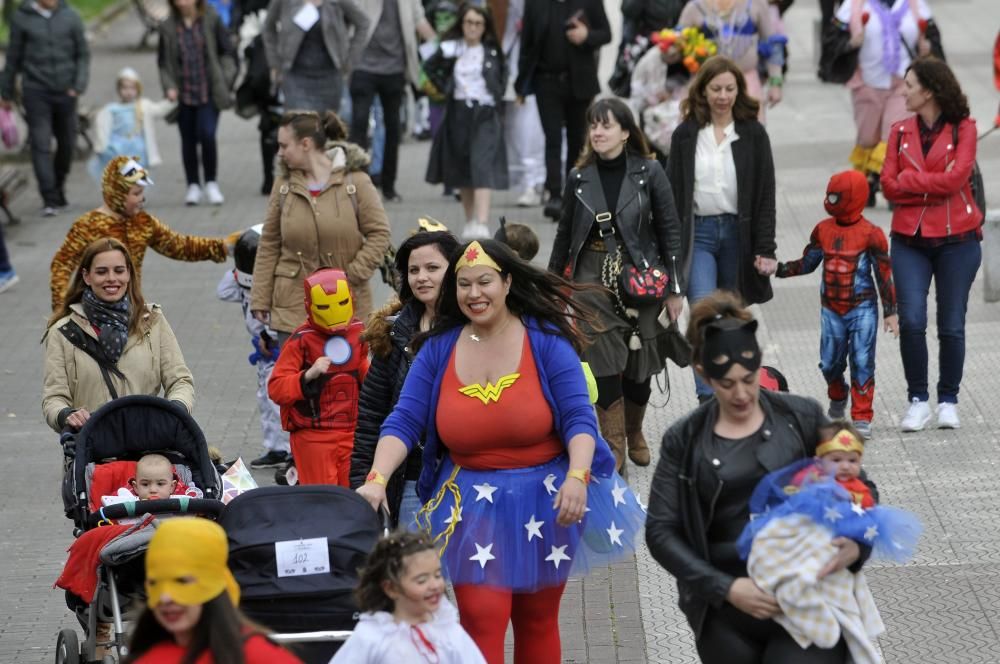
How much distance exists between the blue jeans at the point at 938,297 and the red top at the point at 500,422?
4.42m

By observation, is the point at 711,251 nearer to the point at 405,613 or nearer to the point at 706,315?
the point at 706,315

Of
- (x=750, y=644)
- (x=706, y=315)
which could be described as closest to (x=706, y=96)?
(x=706, y=315)

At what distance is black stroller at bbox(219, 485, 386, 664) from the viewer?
598 centimetres

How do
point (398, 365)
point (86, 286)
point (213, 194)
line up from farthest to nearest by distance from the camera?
point (213, 194), point (86, 286), point (398, 365)

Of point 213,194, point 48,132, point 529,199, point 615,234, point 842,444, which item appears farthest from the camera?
point 213,194

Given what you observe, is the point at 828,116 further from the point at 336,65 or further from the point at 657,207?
the point at 657,207

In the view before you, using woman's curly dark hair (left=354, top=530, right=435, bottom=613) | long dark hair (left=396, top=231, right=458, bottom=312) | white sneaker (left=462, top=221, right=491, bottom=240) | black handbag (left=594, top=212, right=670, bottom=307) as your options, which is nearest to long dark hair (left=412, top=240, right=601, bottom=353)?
long dark hair (left=396, top=231, right=458, bottom=312)

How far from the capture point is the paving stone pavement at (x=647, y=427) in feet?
25.6

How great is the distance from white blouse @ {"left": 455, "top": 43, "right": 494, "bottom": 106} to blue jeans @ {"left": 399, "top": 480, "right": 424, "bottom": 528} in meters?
8.67

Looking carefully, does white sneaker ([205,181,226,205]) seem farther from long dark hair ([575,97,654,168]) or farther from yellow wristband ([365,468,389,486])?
yellow wristband ([365,468,389,486])

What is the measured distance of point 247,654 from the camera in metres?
4.54

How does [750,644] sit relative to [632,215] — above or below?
below

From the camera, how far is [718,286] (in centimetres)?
1037

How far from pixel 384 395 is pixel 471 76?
8.68 m
